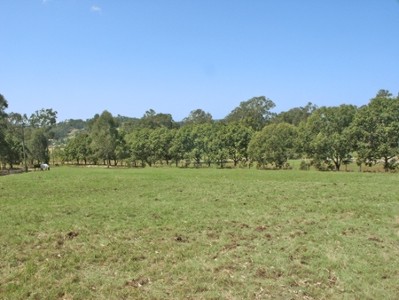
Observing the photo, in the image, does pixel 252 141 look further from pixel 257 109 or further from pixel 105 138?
pixel 257 109

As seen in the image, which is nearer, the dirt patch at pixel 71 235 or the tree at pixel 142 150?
the dirt patch at pixel 71 235

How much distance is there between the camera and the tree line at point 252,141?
2109 inches

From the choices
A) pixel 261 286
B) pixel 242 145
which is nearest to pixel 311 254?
pixel 261 286

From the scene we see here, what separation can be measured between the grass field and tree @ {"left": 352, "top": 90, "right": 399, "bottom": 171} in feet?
120

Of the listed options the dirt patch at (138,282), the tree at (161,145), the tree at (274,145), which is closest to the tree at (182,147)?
the tree at (161,145)

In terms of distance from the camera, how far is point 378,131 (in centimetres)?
5225

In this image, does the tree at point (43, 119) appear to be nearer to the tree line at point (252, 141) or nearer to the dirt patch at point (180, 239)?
the tree line at point (252, 141)

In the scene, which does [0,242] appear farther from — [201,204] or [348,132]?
[348,132]

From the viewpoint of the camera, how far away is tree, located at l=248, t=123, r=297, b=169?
2584 inches

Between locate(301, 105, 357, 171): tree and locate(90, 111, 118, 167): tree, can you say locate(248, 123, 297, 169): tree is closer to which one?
locate(301, 105, 357, 171): tree

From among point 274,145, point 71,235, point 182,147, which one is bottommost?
point 71,235

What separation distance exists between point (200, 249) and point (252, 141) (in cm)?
6003

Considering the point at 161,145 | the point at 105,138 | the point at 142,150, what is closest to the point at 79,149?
the point at 105,138

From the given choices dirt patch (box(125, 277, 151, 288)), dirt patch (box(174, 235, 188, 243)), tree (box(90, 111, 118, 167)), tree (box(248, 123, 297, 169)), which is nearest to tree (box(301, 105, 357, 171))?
tree (box(248, 123, 297, 169))
